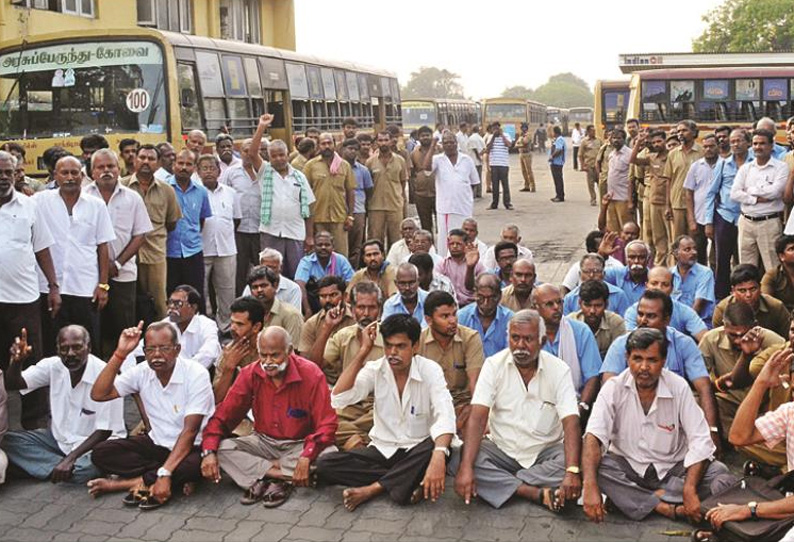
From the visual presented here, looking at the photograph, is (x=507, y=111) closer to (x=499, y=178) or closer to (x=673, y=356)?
(x=499, y=178)

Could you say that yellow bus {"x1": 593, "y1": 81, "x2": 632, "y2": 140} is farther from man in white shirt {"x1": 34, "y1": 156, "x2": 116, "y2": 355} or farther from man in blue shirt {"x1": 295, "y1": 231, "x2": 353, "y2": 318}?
man in white shirt {"x1": 34, "y1": 156, "x2": 116, "y2": 355}

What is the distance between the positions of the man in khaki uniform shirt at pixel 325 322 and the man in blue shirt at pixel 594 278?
64.5 inches

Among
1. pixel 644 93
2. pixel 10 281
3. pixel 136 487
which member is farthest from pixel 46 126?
pixel 644 93

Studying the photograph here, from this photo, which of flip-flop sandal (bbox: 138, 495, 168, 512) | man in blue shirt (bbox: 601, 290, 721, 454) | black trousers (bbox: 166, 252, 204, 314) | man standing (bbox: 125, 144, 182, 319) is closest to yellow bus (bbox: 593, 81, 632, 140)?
black trousers (bbox: 166, 252, 204, 314)

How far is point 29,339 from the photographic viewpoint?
21.8 feet

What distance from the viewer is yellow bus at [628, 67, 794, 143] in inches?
920

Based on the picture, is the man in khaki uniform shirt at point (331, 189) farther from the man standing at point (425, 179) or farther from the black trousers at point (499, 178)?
the black trousers at point (499, 178)

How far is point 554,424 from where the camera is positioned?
546cm

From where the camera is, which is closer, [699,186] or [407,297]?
[407,297]

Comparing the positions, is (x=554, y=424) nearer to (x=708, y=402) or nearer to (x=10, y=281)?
(x=708, y=402)

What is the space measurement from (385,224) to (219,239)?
3.09 m

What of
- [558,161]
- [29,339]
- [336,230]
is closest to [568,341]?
[29,339]

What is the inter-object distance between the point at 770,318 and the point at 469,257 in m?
2.78

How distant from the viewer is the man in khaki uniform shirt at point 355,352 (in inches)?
240
